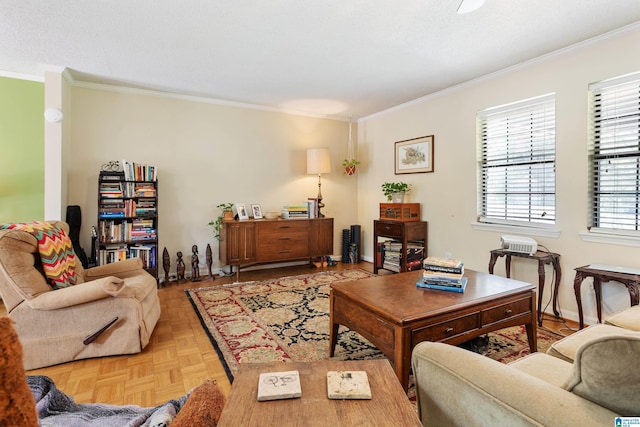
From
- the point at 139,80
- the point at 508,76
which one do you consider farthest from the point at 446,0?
the point at 139,80

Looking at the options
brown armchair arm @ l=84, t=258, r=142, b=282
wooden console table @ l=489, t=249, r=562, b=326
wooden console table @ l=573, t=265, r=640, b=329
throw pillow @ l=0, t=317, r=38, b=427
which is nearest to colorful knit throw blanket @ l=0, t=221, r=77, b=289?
brown armchair arm @ l=84, t=258, r=142, b=282

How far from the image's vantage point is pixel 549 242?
3070mm

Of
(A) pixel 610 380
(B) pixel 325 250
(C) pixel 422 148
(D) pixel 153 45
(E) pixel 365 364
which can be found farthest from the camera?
(B) pixel 325 250

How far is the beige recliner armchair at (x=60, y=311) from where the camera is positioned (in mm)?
2041

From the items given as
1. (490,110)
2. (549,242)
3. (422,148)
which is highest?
(490,110)

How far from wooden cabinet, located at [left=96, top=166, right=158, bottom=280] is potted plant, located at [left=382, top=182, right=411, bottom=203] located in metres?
3.01

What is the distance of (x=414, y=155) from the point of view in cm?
454

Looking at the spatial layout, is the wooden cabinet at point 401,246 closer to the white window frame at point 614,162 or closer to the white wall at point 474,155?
the white wall at point 474,155

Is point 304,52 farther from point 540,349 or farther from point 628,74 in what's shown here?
point 540,349

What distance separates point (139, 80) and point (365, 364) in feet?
13.2

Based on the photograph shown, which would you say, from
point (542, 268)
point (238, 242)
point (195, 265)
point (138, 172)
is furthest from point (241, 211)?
point (542, 268)

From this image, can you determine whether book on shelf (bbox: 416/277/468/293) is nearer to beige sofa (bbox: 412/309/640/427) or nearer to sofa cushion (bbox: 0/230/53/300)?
beige sofa (bbox: 412/309/640/427)

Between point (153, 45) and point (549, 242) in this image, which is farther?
point (549, 242)

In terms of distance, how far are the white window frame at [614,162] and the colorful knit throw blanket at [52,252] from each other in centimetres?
410
